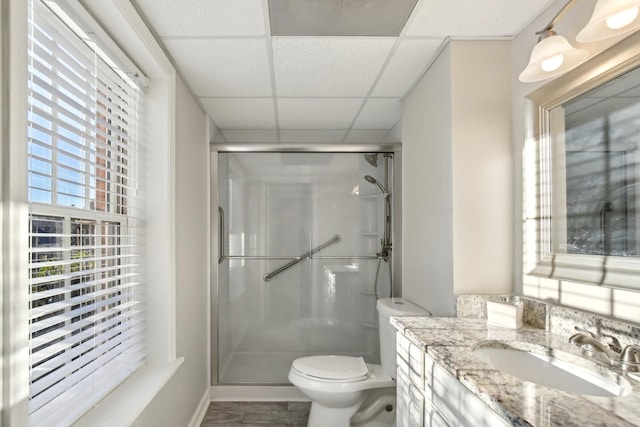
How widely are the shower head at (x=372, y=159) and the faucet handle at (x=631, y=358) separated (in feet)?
6.88

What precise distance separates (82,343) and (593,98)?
1952mm

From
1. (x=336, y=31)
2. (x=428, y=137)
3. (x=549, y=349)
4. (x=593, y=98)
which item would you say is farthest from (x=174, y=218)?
(x=593, y=98)

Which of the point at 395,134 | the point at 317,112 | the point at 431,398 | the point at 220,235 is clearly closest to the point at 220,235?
the point at 220,235

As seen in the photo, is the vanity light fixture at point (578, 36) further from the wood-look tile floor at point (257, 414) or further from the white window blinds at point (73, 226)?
the wood-look tile floor at point (257, 414)

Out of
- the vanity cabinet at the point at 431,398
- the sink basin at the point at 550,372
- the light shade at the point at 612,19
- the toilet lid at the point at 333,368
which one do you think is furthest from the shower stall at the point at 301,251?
the light shade at the point at 612,19

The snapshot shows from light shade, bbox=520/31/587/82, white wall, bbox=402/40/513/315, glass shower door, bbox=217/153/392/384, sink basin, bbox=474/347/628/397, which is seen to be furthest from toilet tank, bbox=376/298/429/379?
light shade, bbox=520/31/587/82

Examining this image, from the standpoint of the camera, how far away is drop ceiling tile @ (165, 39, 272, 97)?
1676mm

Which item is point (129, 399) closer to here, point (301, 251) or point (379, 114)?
point (301, 251)

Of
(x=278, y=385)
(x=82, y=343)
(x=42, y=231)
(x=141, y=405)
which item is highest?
(x=42, y=231)

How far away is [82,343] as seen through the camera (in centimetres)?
127

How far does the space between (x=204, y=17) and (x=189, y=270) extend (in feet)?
4.58

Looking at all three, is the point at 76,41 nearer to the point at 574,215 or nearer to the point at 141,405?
the point at 141,405

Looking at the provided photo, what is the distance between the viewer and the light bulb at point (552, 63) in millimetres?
1125

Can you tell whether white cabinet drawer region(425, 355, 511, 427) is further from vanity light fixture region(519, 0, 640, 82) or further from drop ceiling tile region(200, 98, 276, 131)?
drop ceiling tile region(200, 98, 276, 131)
